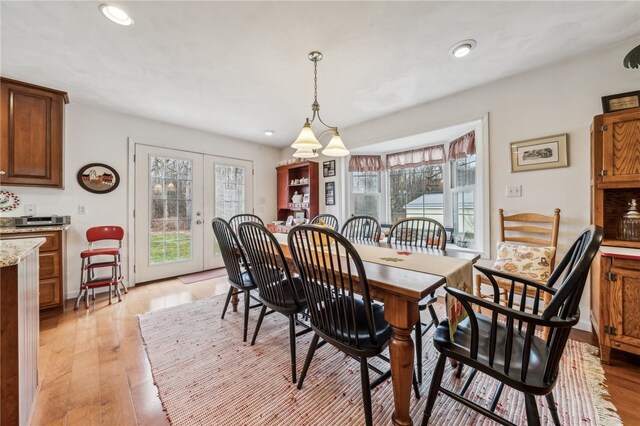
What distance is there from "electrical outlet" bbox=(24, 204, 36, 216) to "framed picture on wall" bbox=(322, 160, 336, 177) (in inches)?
143

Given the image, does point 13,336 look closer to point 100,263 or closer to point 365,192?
point 100,263

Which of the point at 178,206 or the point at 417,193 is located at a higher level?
the point at 417,193

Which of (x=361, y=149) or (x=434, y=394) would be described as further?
(x=361, y=149)

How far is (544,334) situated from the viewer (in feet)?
6.66

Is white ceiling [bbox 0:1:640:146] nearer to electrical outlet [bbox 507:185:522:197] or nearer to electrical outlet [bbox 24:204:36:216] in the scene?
electrical outlet [bbox 507:185:522:197]

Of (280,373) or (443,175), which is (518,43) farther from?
(280,373)

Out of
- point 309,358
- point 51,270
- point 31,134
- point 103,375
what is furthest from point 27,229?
Answer: point 309,358

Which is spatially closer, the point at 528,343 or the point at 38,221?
the point at 528,343

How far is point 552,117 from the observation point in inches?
88.7

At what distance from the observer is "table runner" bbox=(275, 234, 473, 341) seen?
1.22 meters

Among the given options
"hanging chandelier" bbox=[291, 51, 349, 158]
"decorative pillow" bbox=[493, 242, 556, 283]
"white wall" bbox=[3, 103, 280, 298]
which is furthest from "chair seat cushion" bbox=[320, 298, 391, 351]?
"white wall" bbox=[3, 103, 280, 298]

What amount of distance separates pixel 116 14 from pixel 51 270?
2.49 m

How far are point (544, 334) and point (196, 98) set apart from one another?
4054mm

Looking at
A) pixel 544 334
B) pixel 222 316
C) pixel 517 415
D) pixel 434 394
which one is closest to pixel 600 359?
pixel 544 334
